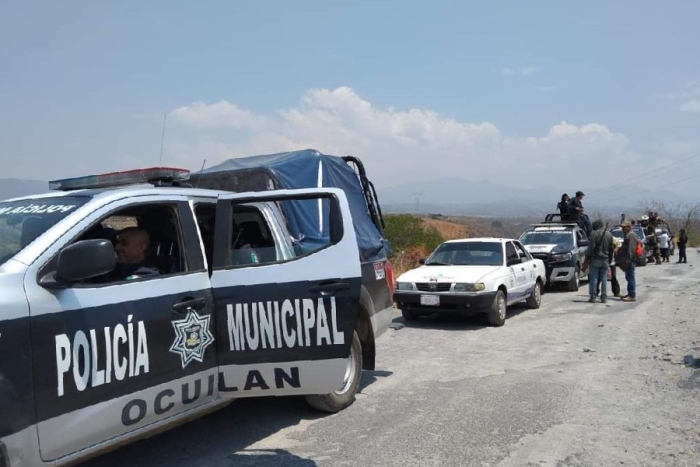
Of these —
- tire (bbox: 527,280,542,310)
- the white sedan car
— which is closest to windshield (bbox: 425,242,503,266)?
the white sedan car

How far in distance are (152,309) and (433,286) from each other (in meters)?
7.09

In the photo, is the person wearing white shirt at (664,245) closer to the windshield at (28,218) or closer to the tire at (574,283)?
the tire at (574,283)

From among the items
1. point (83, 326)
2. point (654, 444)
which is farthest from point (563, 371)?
point (83, 326)

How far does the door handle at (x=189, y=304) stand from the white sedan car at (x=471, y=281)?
6568 millimetres

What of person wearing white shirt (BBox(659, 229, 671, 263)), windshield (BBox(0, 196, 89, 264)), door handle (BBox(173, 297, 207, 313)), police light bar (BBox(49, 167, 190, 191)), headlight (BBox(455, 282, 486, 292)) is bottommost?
person wearing white shirt (BBox(659, 229, 671, 263))

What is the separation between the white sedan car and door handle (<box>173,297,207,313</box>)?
6.57 meters

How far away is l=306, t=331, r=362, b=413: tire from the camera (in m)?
5.32

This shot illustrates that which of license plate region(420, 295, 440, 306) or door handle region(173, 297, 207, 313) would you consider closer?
door handle region(173, 297, 207, 313)

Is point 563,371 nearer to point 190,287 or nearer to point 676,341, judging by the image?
point 676,341

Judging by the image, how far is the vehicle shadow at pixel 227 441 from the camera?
4.41m

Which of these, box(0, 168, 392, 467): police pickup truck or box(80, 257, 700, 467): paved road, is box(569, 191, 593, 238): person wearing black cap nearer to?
box(80, 257, 700, 467): paved road

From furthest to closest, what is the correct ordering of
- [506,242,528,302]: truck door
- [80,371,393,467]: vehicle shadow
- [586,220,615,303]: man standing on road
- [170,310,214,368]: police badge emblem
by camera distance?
[586,220,615,303]: man standing on road < [506,242,528,302]: truck door < [80,371,393,467]: vehicle shadow < [170,310,214,368]: police badge emblem

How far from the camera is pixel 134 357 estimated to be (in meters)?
3.64

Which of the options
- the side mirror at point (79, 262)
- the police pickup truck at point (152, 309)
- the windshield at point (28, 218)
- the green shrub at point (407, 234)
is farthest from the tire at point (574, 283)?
the side mirror at point (79, 262)
